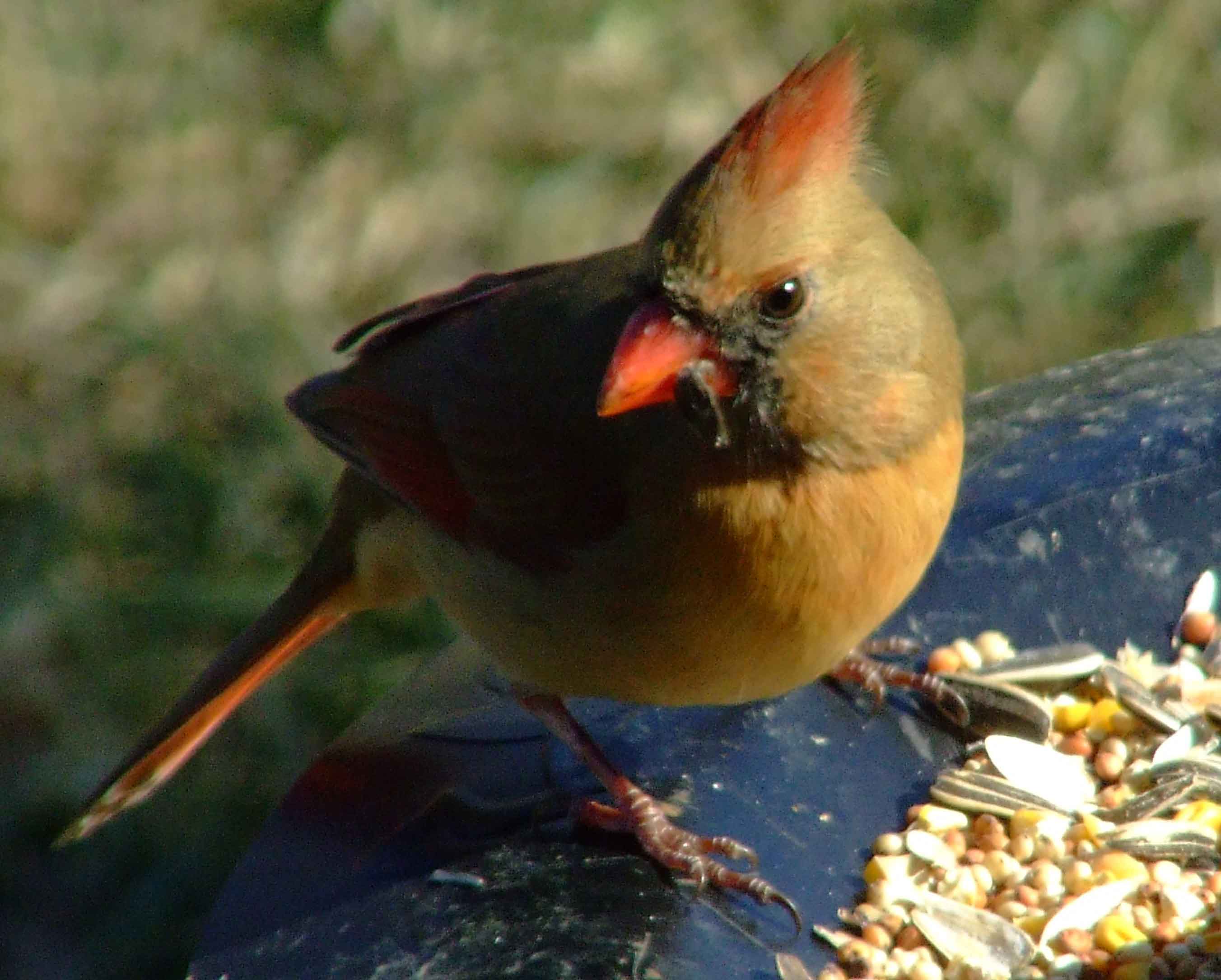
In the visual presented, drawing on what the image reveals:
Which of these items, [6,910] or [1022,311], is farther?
[1022,311]

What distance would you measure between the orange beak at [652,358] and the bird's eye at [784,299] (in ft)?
0.27

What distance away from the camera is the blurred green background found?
194 inches

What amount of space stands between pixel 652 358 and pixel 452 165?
298cm

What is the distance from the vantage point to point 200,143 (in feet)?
17.2

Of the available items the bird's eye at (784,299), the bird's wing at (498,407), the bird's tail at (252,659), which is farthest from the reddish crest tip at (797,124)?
the bird's tail at (252,659)

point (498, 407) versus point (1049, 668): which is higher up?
point (498, 407)

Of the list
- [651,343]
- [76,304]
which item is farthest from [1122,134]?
[651,343]

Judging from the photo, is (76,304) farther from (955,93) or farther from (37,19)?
(955,93)

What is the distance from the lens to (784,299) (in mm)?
2465

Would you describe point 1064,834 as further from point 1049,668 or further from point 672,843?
point 672,843

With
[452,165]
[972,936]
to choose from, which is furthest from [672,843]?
[452,165]

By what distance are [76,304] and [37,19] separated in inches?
32.1

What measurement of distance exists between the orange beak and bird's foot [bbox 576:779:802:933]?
51 centimetres

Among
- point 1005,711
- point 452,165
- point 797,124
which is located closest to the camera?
point 797,124
